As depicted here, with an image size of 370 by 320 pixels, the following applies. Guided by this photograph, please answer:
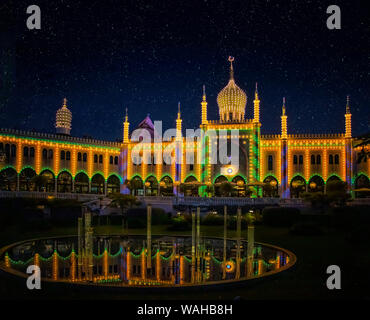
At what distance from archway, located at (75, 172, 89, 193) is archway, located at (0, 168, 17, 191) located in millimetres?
8314

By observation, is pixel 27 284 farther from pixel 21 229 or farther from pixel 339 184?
pixel 339 184

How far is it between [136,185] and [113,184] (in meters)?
6.72

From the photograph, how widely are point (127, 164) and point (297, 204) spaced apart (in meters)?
28.4

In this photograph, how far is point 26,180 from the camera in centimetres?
4791

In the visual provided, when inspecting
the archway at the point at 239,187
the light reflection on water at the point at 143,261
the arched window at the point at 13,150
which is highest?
the arched window at the point at 13,150

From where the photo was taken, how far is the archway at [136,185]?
→ 50500mm

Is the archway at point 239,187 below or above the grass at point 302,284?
above

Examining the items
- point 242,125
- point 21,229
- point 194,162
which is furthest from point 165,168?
point 21,229

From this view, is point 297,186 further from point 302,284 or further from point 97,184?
point 302,284

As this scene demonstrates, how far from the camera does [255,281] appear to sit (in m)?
11.0

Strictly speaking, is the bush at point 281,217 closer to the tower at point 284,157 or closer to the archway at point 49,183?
the tower at point 284,157

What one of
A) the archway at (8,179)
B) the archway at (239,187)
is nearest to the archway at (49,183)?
the archway at (8,179)

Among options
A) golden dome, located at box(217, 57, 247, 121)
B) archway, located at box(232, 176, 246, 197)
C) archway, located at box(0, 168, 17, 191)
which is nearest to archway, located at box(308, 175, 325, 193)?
archway, located at box(232, 176, 246, 197)

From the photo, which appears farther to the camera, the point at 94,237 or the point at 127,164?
the point at 127,164
